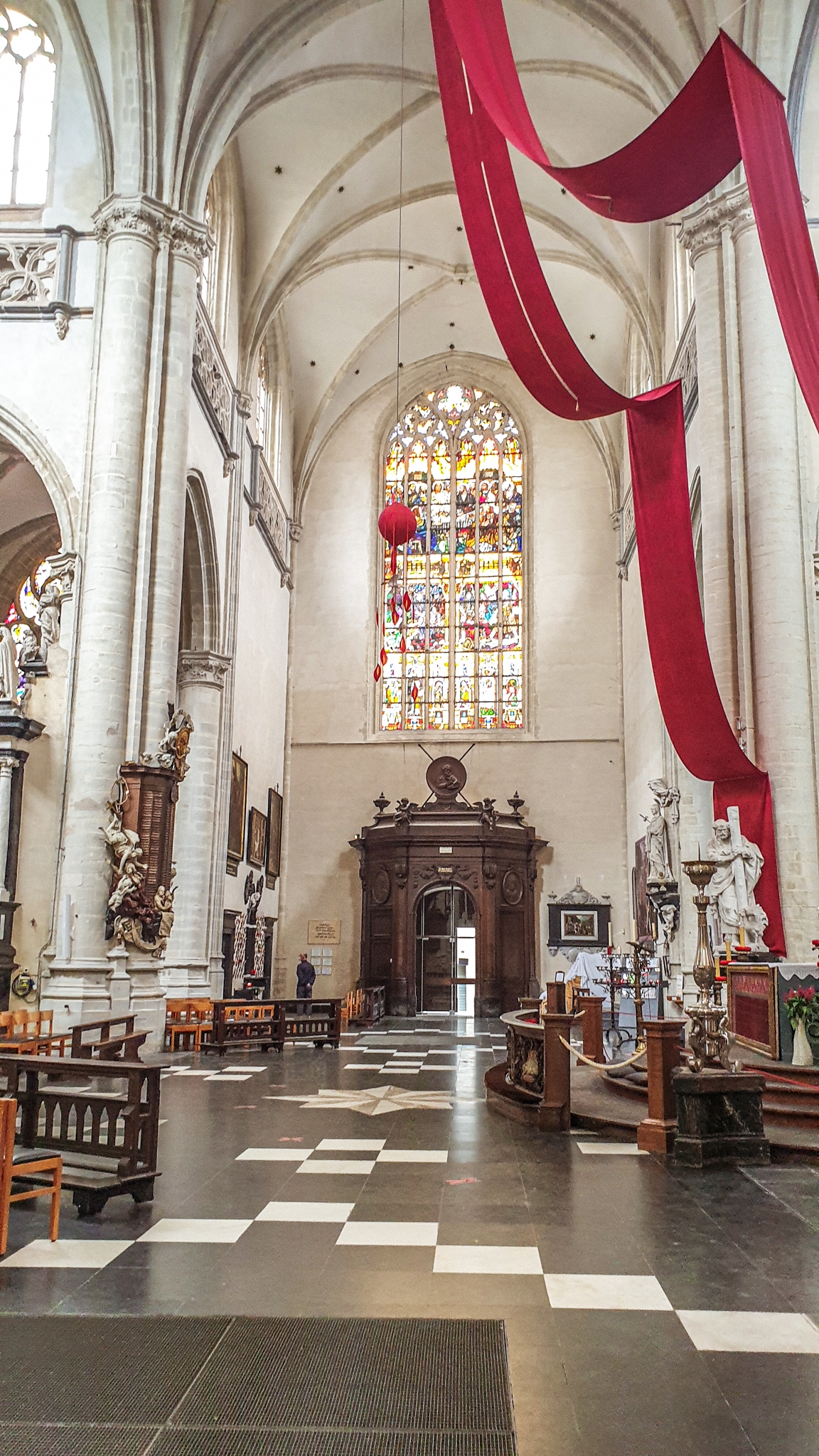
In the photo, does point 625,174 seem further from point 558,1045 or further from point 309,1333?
point 309,1333

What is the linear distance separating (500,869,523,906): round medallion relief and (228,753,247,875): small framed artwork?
18.5 ft

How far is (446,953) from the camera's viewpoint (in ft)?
76.2

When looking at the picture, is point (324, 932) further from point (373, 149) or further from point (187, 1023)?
point (373, 149)

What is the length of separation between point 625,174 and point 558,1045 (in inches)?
276

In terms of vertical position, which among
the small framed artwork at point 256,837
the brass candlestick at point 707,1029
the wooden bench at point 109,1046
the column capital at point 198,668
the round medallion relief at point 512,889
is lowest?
the wooden bench at point 109,1046

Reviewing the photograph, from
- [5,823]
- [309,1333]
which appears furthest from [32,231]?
[309,1333]

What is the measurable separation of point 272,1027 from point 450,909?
32.5ft

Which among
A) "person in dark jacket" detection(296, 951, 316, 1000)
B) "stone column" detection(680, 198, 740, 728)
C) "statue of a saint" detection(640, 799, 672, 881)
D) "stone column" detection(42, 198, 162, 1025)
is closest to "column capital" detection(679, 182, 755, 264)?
"stone column" detection(680, 198, 740, 728)

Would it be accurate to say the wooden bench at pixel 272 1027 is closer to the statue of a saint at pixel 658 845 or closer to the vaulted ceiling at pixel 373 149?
the statue of a saint at pixel 658 845

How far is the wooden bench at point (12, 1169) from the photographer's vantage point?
4.55 metres

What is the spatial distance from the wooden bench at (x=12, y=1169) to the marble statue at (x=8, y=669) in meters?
8.65

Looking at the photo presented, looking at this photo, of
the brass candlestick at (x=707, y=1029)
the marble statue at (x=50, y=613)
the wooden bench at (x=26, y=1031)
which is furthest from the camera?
the marble statue at (x=50, y=613)

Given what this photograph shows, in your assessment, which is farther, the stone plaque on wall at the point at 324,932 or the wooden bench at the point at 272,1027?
the stone plaque on wall at the point at 324,932

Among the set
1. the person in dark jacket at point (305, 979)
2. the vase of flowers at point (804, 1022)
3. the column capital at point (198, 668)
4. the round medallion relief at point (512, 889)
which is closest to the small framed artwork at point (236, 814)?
the column capital at point (198, 668)
